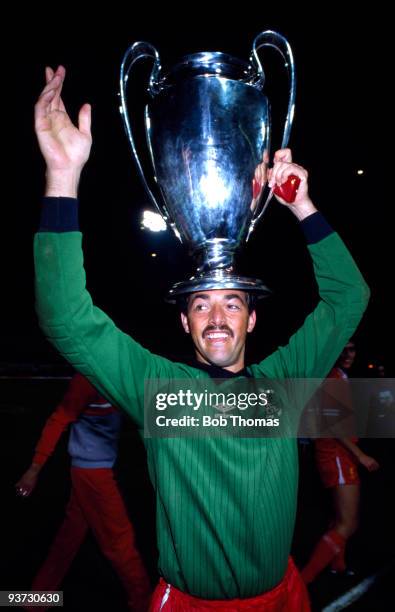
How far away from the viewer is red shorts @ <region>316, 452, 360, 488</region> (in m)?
3.55

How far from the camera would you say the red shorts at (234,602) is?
1.45 m

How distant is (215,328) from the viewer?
1599 mm

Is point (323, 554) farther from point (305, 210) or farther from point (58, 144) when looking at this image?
point (58, 144)

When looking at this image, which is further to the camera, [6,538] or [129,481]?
[129,481]

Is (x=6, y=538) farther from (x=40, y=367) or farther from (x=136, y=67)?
(x=40, y=367)

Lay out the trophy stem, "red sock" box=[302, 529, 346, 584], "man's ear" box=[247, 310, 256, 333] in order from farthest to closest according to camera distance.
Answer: "red sock" box=[302, 529, 346, 584], "man's ear" box=[247, 310, 256, 333], the trophy stem

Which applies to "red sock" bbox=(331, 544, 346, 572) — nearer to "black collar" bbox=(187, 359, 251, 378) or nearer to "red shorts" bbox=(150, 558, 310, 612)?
"red shorts" bbox=(150, 558, 310, 612)

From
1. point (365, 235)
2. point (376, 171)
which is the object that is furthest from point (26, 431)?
point (365, 235)

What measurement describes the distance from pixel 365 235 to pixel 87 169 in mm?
9000

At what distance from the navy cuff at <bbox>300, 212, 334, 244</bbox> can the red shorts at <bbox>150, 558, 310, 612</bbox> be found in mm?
1425

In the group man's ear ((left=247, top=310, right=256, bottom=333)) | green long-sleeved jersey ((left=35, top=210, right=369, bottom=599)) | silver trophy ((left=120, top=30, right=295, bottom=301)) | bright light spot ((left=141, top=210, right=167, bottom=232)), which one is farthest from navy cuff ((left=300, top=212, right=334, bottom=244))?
Result: bright light spot ((left=141, top=210, right=167, bottom=232))

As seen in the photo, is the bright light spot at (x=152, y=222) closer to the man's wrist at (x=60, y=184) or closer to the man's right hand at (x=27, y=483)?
the man's right hand at (x=27, y=483)

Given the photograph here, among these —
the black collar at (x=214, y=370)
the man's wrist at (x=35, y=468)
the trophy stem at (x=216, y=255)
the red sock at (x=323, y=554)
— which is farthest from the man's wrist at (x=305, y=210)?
the red sock at (x=323, y=554)

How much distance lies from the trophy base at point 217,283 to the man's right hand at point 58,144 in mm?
496
